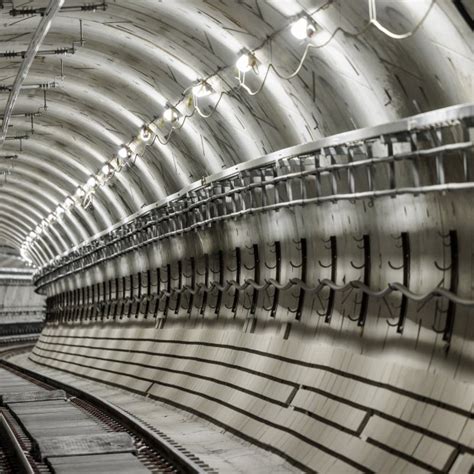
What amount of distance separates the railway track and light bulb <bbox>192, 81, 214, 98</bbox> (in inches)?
210

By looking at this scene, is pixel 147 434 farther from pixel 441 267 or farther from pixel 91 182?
pixel 91 182

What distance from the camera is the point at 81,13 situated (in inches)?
606

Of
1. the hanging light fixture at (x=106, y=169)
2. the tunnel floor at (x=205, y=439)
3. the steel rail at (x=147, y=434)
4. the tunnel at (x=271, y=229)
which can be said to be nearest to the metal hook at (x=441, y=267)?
the tunnel at (x=271, y=229)

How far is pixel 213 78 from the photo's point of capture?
15.7 m

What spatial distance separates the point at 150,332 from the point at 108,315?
19.5ft

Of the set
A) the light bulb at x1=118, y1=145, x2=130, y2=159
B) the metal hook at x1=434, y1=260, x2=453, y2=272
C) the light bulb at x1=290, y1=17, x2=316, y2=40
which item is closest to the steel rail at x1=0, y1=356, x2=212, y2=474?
the metal hook at x1=434, y1=260, x2=453, y2=272

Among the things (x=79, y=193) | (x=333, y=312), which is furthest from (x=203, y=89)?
(x=79, y=193)

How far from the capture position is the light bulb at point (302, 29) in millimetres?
11062

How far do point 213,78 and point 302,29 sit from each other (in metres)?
4.76

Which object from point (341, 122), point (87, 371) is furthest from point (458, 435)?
point (87, 371)

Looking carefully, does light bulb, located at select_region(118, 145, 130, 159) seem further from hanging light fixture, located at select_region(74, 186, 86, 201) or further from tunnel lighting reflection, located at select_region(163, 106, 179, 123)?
hanging light fixture, located at select_region(74, 186, 86, 201)

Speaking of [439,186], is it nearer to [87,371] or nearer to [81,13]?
[81,13]

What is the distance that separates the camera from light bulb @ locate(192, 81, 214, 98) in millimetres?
15758

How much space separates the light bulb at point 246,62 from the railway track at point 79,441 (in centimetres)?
517
